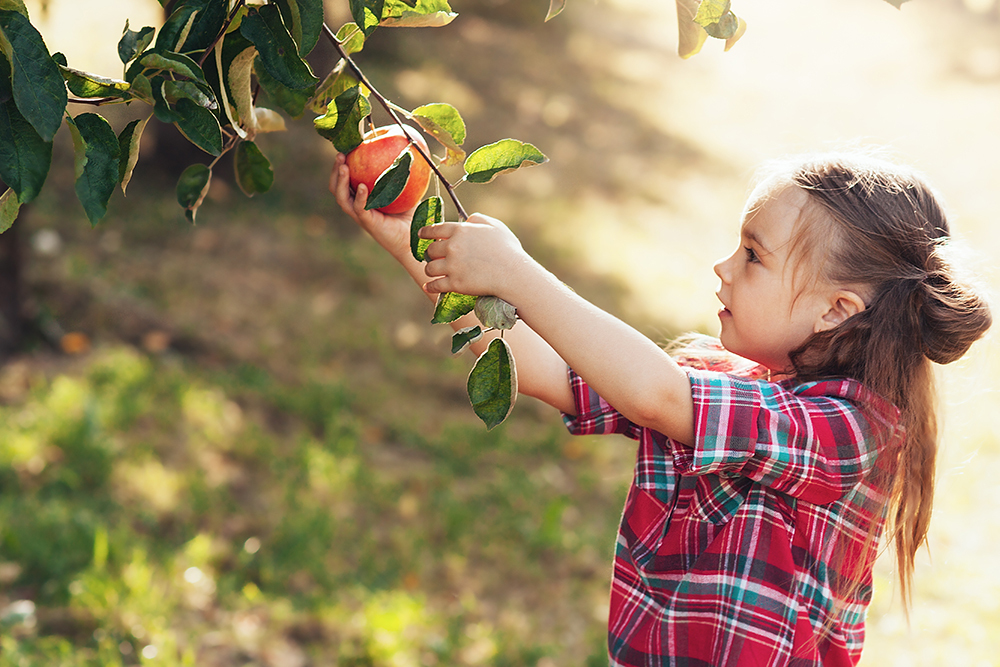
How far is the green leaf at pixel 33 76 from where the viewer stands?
2.94 feet

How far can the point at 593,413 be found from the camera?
1604 mm

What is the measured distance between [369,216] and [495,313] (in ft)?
1.15

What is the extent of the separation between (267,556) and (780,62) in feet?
40.9

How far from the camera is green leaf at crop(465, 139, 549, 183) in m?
1.15

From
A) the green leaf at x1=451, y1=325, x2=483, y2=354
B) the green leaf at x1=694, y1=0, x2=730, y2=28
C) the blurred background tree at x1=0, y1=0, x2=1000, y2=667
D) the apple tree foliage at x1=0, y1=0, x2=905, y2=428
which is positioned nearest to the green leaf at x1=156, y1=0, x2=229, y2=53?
the apple tree foliage at x1=0, y1=0, x2=905, y2=428

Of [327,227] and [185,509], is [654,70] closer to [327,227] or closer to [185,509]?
[327,227]

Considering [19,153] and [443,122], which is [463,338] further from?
[19,153]

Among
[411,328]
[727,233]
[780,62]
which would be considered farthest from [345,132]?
[780,62]

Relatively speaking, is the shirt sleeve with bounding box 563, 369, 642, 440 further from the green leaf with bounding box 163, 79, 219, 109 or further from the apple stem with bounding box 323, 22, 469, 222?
the green leaf with bounding box 163, 79, 219, 109

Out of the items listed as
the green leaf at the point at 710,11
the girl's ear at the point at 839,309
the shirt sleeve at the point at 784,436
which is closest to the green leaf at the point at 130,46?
the green leaf at the point at 710,11

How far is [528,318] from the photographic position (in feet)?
4.03

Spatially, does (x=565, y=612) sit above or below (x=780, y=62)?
below

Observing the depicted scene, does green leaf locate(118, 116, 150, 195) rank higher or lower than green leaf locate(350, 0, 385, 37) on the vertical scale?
lower

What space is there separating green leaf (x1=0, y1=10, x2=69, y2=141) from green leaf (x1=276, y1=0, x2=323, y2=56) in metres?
0.25
